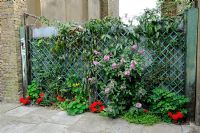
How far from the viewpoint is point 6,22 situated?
4.78 m

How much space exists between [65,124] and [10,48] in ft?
7.55

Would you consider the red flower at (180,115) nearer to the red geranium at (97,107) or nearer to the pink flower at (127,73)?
the pink flower at (127,73)

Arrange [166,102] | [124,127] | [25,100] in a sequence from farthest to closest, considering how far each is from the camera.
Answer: [25,100], [166,102], [124,127]

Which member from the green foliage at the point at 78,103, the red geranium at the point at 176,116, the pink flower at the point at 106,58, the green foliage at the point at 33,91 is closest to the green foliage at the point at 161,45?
the red geranium at the point at 176,116

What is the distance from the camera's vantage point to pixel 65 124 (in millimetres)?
3713

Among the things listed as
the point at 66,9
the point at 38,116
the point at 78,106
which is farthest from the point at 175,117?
the point at 66,9

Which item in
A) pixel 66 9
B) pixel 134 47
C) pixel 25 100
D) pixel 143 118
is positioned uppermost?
pixel 66 9

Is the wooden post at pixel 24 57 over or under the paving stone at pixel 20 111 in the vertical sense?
over

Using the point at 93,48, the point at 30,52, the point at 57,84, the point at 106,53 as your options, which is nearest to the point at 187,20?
the point at 106,53

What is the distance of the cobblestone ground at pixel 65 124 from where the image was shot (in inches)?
135

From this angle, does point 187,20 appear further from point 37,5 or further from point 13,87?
point 37,5

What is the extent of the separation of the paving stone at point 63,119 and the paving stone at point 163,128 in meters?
1.27

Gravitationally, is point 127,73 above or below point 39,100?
above

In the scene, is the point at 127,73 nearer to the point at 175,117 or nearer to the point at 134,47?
the point at 134,47
